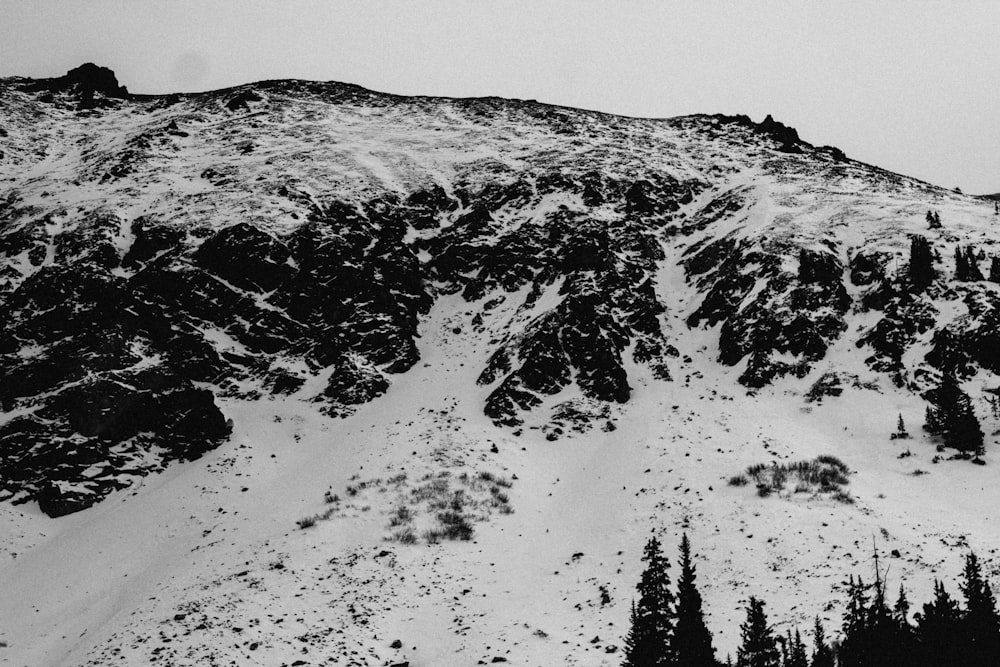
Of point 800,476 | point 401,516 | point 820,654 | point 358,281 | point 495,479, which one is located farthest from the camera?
point 358,281

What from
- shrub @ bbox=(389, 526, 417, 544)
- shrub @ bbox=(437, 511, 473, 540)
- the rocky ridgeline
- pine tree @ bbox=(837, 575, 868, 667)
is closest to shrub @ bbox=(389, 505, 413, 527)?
shrub @ bbox=(389, 526, 417, 544)

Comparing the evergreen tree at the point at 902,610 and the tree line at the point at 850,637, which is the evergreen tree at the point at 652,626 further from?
the evergreen tree at the point at 902,610

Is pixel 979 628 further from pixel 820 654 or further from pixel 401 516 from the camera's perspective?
pixel 401 516

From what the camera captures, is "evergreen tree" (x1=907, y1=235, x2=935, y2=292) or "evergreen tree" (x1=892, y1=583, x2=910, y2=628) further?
"evergreen tree" (x1=907, y1=235, x2=935, y2=292)

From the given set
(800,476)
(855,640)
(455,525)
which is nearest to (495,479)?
(455,525)

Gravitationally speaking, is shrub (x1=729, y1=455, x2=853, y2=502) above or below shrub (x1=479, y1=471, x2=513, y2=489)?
above

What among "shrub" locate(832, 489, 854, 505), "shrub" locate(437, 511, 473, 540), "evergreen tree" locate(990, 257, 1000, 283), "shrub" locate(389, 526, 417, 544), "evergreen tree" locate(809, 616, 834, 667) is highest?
"evergreen tree" locate(990, 257, 1000, 283)

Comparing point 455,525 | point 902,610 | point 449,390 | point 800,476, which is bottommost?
point 902,610

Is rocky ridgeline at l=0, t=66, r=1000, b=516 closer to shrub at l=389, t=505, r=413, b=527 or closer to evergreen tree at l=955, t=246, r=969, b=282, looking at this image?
evergreen tree at l=955, t=246, r=969, b=282
